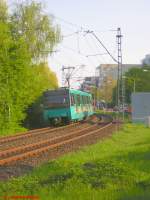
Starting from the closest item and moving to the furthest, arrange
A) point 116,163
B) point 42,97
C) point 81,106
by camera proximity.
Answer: point 116,163 < point 42,97 < point 81,106

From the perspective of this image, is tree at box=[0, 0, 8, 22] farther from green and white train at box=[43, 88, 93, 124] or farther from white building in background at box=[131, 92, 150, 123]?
white building in background at box=[131, 92, 150, 123]

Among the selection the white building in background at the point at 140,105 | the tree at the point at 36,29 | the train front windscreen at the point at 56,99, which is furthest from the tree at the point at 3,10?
the white building in background at the point at 140,105

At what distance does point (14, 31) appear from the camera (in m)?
43.2

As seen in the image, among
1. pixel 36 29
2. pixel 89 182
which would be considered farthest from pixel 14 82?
pixel 89 182

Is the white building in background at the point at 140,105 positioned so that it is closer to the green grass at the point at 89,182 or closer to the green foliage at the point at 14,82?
the green foliage at the point at 14,82

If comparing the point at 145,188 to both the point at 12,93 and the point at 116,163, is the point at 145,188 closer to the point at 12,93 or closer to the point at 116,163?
the point at 116,163

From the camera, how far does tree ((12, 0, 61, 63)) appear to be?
4738cm

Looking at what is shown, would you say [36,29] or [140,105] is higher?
[36,29]

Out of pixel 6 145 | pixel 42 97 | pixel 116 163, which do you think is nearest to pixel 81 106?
pixel 42 97

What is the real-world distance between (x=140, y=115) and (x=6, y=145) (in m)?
26.2

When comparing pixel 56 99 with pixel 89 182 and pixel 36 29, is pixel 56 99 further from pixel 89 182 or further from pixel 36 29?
pixel 89 182

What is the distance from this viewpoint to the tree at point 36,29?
155ft

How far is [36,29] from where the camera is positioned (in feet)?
160

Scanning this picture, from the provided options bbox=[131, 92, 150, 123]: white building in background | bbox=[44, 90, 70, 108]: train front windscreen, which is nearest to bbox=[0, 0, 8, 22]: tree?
bbox=[44, 90, 70, 108]: train front windscreen
